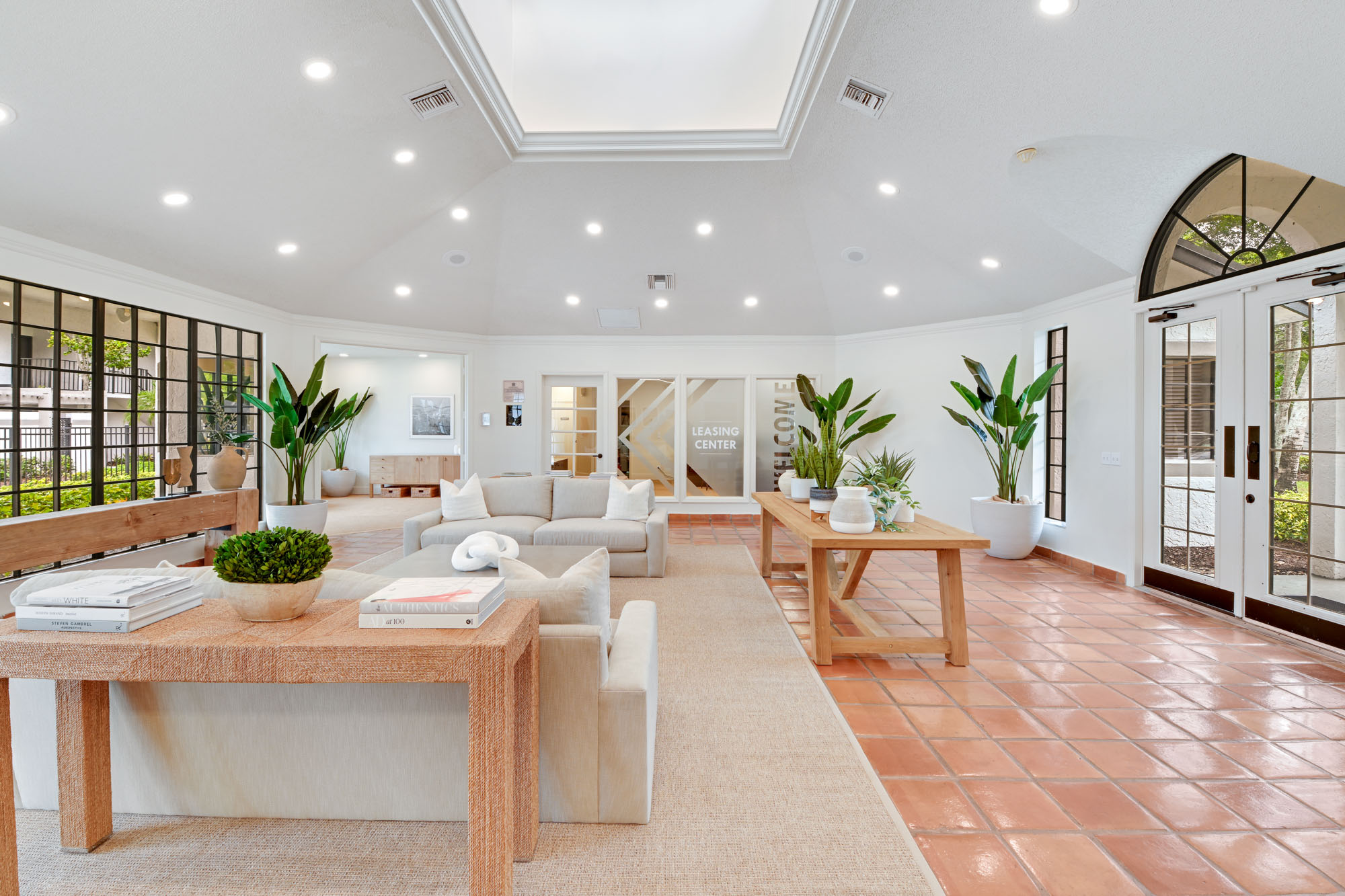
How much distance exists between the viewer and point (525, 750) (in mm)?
1656

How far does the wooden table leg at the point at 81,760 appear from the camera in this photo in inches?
64.9

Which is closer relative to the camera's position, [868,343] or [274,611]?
[274,611]

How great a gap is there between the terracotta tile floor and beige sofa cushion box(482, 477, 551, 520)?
2.41 metres

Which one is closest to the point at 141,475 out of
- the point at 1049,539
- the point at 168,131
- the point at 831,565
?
the point at 168,131

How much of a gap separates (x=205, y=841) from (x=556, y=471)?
6.56m

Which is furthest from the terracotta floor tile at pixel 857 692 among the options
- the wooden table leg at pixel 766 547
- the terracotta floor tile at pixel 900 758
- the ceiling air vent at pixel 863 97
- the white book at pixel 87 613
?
the ceiling air vent at pixel 863 97

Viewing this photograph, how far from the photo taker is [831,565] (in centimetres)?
462

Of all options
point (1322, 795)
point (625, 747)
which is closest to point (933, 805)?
point (625, 747)

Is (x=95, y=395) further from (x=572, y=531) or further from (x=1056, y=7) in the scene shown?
(x=1056, y=7)

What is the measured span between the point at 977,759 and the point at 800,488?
241cm

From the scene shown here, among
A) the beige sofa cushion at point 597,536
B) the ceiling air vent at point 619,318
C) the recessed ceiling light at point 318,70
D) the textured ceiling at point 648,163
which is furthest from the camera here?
the ceiling air vent at point 619,318

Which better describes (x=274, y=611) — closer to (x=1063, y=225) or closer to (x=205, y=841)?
(x=205, y=841)

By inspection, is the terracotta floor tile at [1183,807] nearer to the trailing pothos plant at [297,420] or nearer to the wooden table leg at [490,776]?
the wooden table leg at [490,776]

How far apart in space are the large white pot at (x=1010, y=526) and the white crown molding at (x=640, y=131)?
3.58 m
